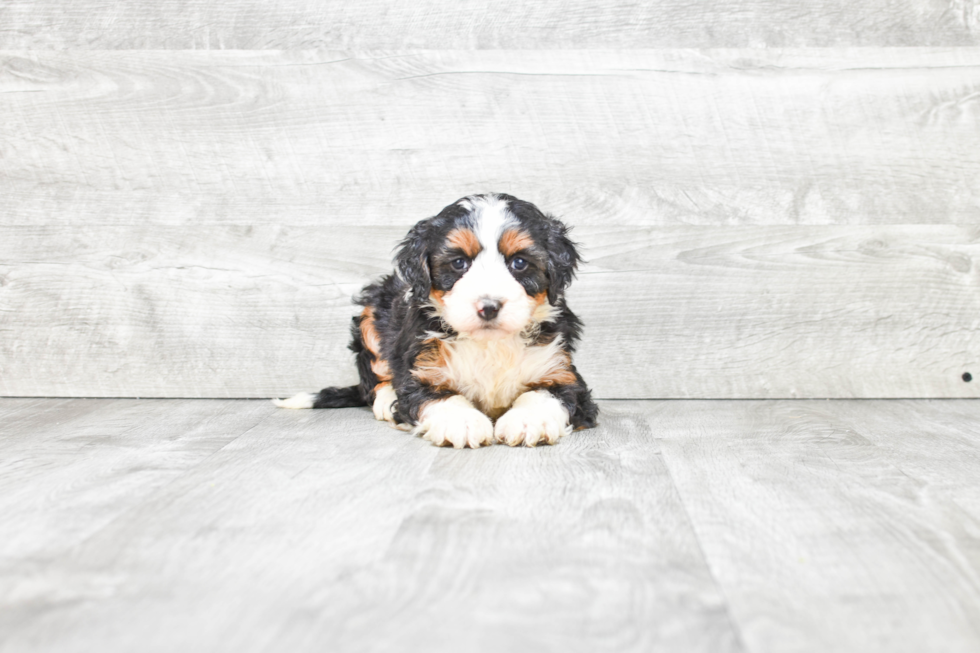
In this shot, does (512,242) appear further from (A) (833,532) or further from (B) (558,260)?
(A) (833,532)

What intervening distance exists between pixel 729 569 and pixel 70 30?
134 inches

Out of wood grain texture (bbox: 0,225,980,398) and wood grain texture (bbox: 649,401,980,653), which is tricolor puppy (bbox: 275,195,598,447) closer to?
wood grain texture (bbox: 649,401,980,653)

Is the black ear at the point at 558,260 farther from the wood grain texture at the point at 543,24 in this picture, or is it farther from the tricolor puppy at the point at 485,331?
the wood grain texture at the point at 543,24

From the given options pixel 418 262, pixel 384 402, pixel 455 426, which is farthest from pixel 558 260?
pixel 384 402

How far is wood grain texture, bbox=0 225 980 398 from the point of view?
3.44 meters

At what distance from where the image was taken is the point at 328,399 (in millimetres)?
3299

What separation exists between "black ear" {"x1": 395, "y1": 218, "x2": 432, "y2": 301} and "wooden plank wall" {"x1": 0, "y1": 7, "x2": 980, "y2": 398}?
819 millimetres

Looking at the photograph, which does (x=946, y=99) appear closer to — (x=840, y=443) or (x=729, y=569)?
(x=840, y=443)

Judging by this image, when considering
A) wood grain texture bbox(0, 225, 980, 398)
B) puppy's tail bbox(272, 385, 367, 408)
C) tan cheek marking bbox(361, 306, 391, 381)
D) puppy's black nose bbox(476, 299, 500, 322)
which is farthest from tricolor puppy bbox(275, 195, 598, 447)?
wood grain texture bbox(0, 225, 980, 398)

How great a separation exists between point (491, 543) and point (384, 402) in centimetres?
143

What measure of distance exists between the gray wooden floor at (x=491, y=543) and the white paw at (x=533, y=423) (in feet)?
0.30

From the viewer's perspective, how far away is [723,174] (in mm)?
3408

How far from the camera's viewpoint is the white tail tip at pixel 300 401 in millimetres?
3295

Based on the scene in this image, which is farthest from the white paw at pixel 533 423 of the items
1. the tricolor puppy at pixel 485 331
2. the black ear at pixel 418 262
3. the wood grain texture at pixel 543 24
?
the wood grain texture at pixel 543 24
